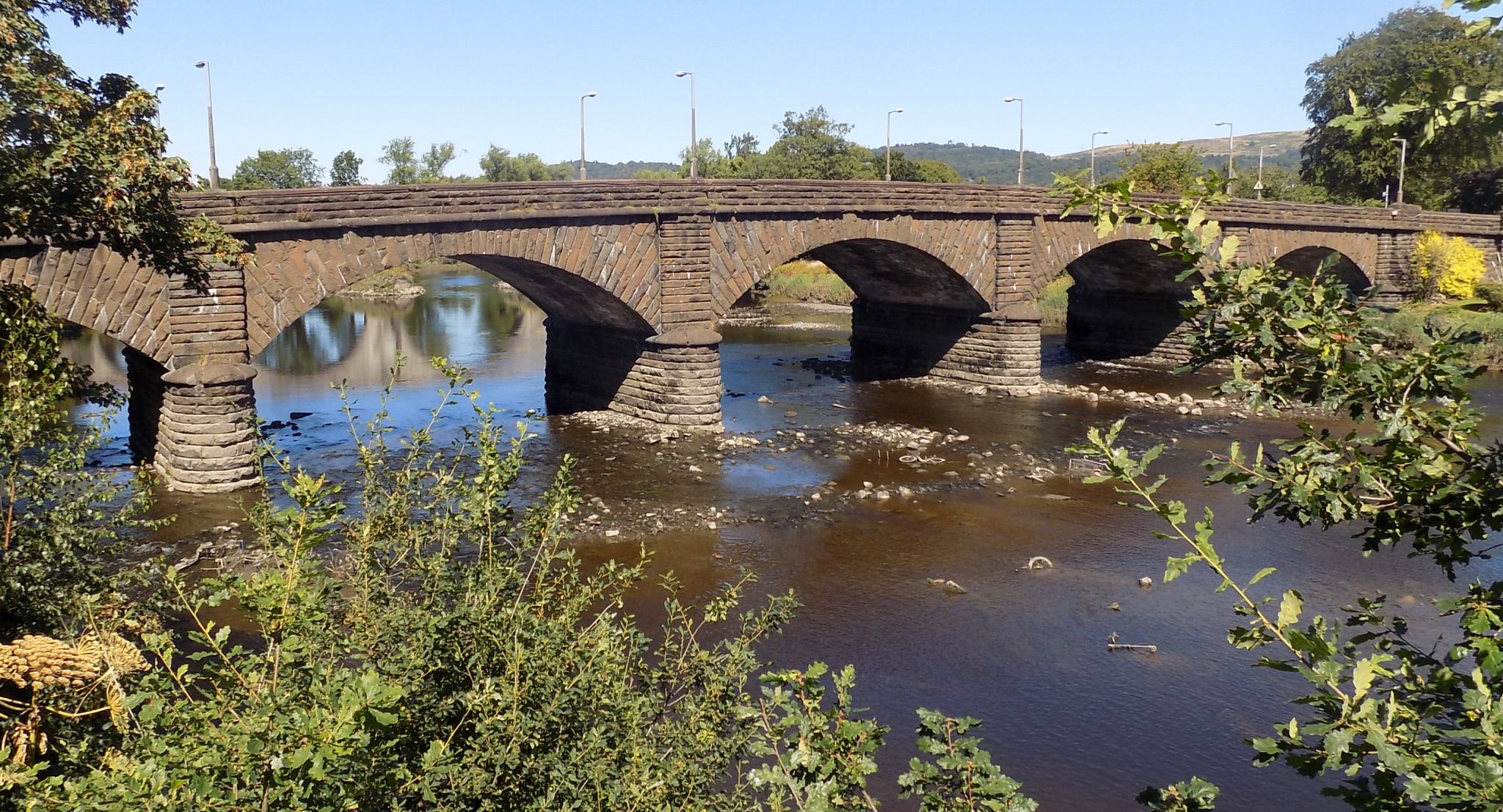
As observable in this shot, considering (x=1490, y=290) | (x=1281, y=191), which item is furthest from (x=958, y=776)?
(x=1281, y=191)

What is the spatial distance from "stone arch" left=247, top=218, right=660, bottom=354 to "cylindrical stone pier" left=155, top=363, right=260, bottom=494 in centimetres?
109

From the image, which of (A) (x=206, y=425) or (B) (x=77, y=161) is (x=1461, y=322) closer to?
(A) (x=206, y=425)

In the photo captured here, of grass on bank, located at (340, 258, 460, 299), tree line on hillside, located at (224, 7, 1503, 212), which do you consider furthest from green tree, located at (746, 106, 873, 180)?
grass on bank, located at (340, 258, 460, 299)

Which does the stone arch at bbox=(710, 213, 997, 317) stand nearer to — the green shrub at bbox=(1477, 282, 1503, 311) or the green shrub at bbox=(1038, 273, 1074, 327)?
the green shrub at bbox=(1038, 273, 1074, 327)

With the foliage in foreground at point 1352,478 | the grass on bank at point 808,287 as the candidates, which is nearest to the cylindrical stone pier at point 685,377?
the foliage in foreground at point 1352,478

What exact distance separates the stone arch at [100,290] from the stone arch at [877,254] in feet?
34.8

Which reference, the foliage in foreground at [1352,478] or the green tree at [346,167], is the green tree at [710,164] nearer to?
the green tree at [346,167]

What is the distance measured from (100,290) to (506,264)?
7.95 m

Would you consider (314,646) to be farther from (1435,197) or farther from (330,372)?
(1435,197)

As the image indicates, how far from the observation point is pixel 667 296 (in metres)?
23.6

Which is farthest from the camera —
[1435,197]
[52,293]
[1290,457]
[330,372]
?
[1435,197]

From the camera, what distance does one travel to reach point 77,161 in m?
7.39

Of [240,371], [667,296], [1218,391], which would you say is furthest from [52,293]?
[1218,391]

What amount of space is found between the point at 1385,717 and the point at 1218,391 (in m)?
1.31
